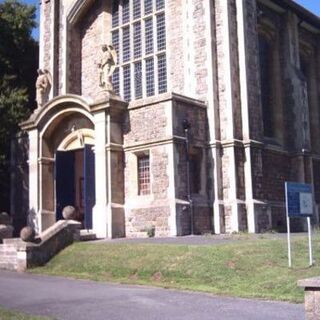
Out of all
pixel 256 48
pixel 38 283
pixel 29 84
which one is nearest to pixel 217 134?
pixel 256 48

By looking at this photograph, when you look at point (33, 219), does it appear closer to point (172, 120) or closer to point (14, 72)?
point (172, 120)

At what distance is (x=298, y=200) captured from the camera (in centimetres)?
1309

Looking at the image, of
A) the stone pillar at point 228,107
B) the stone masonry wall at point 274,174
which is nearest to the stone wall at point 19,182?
the stone pillar at point 228,107

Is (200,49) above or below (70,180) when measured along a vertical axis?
above

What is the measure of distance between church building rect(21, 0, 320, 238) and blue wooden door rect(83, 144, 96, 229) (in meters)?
0.05

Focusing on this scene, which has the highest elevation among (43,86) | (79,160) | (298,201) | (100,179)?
(43,86)

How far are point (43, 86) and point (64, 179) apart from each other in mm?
4723

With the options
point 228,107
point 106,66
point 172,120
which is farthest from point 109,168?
point 228,107

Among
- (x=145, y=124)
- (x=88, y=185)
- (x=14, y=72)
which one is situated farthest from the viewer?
(x=14, y=72)

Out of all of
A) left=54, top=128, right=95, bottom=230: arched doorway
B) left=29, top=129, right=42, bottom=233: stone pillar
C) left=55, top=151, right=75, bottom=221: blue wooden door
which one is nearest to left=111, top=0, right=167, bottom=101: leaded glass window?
left=54, top=128, right=95, bottom=230: arched doorway

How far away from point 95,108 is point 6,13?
1155cm

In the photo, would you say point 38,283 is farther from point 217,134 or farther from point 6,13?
point 6,13

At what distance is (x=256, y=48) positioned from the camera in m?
23.4

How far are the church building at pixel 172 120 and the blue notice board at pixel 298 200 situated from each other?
22.8 feet
